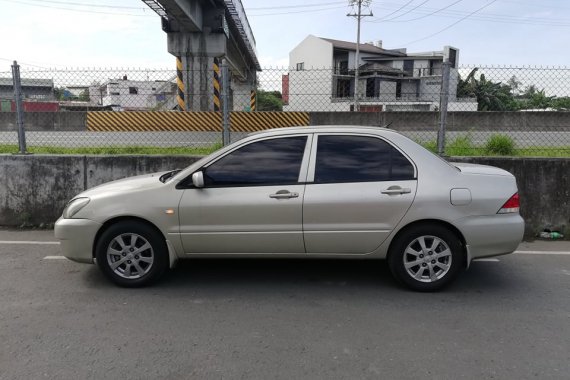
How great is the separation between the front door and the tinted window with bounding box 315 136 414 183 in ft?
0.67

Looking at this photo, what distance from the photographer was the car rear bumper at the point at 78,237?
14.9 ft

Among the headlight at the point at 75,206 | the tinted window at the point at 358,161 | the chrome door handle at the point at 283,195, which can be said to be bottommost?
the headlight at the point at 75,206

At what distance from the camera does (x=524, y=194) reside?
6.80 metres

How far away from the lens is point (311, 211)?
173 inches

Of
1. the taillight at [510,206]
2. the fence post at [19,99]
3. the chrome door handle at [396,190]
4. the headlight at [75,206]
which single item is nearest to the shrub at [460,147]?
the taillight at [510,206]

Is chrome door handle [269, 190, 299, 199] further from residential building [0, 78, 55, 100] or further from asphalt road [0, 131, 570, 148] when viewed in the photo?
asphalt road [0, 131, 570, 148]

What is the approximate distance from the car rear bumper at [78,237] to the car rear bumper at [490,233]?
11.4 feet

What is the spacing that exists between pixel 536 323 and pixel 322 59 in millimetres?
56464

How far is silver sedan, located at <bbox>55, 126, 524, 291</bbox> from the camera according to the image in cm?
439

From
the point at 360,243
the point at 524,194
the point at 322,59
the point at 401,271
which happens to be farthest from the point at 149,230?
the point at 322,59

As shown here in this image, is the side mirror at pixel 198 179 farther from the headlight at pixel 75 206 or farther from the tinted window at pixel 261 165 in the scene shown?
the headlight at pixel 75 206

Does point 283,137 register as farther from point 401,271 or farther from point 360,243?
point 401,271

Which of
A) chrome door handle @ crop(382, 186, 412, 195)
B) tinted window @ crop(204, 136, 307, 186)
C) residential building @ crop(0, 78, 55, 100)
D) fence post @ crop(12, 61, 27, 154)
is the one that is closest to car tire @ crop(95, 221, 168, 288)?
tinted window @ crop(204, 136, 307, 186)

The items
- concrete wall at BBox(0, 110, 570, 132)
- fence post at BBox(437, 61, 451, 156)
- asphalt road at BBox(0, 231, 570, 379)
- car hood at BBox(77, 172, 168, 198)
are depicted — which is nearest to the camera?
asphalt road at BBox(0, 231, 570, 379)
